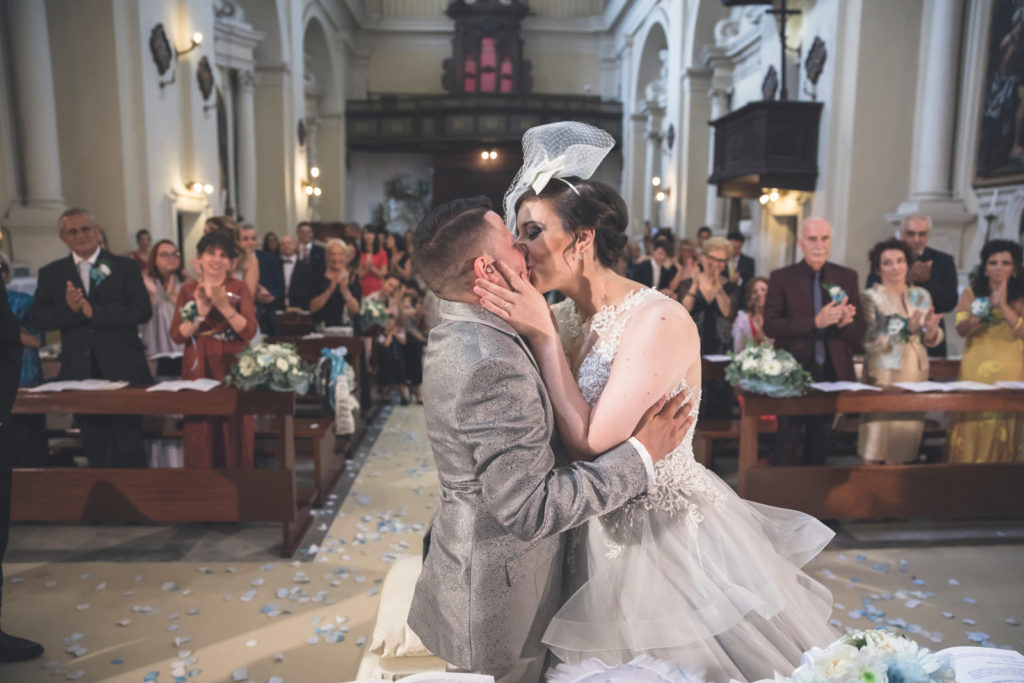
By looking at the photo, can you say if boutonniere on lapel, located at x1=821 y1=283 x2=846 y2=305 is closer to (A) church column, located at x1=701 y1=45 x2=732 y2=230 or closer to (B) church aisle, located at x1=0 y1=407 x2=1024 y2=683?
(B) church aisle, located at x1=0 y1=407 x2=1024 y2=683

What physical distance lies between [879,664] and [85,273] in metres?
4.69

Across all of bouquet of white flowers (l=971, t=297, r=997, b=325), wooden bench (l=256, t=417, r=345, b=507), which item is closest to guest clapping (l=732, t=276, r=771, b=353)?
bouquet of white flowers (l=971, t=297, r=997, b=325)

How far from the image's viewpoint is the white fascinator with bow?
1795 mm

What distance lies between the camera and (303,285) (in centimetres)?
735

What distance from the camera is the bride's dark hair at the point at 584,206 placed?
1.80 meters

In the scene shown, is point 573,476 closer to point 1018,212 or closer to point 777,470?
point 777,470

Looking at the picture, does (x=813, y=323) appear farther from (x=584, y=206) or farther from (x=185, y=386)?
(x=185, y=386)

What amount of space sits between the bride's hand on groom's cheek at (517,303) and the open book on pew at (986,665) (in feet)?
3.09

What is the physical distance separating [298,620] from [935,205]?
7860 mm

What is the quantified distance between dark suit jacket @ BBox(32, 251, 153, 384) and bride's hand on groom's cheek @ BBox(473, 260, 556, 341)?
365 centimetres

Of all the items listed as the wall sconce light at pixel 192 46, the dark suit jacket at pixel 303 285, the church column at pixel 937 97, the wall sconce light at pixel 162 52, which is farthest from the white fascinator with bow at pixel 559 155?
the wall sconce light at pixel 192 46

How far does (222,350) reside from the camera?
15.3 ft

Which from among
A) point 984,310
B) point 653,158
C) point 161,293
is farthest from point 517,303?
point 653,158

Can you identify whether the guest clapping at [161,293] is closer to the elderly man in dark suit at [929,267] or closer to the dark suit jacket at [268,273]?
the dark suit jacket at [268,273]
